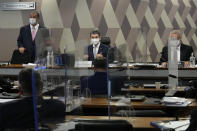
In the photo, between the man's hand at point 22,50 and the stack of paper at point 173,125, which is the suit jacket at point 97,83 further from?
Answer: the man's hand at point 22,50

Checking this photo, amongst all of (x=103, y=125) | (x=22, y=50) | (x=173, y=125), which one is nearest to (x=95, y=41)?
(x=22, y=50)

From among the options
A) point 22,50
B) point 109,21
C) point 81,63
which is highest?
point 109,21

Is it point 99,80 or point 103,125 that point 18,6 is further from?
point 103,125

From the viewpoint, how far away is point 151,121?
3.06m

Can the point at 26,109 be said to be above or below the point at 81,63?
below

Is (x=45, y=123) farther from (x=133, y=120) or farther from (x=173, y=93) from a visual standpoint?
(x=173, y=93)

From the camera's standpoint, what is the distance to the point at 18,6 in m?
8.87

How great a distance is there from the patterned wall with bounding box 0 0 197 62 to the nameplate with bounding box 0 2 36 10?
109 mm

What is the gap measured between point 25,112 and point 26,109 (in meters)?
0.03

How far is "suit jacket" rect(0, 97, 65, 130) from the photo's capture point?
2.04 m

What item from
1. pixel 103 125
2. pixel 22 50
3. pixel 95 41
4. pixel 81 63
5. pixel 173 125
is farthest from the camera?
pixel 22 50

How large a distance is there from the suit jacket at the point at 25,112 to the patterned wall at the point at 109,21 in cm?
613

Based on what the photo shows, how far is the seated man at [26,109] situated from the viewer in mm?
1956

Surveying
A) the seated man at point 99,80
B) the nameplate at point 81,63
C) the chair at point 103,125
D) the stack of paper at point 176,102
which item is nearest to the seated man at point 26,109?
the chair at point 103,125
